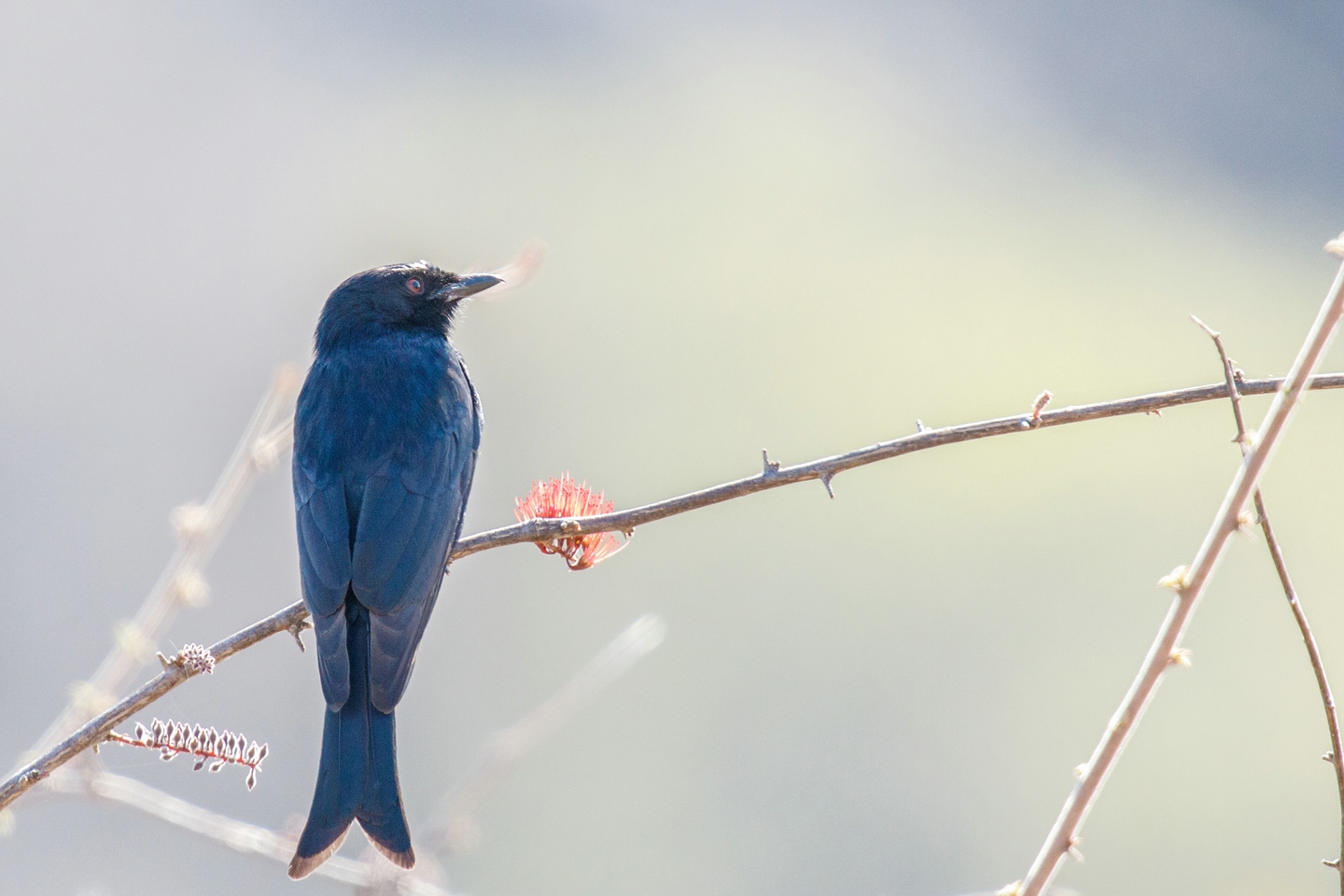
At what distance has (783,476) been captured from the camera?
2.88 metres

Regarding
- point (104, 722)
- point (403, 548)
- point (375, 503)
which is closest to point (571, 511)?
point (403, 548)

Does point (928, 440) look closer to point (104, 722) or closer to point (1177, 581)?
point (1177, 581)

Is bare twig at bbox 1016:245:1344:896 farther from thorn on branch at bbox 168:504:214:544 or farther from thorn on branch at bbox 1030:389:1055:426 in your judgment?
thorn on branch at bbox 168:504:214:544

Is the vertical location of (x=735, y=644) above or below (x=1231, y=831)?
above

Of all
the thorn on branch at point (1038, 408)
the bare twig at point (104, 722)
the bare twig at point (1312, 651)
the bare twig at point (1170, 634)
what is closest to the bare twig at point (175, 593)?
the bare twig at point (104, 722)

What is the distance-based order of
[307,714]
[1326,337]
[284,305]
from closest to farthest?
[1326,337] → [307,714] → [284,305]

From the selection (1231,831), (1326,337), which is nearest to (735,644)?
(1231,831)

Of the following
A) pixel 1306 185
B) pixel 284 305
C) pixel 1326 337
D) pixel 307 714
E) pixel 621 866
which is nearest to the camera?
pixel 1326 337

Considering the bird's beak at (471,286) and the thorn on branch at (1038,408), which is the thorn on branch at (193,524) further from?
the thorn on branch at (1038,408)

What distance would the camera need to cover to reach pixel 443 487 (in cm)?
398

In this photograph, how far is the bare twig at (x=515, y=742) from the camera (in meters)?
2.71

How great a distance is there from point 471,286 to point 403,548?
1322 millimetres

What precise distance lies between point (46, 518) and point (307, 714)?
7.83 metres

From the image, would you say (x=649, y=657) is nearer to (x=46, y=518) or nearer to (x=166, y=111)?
(x=46, y=518)
